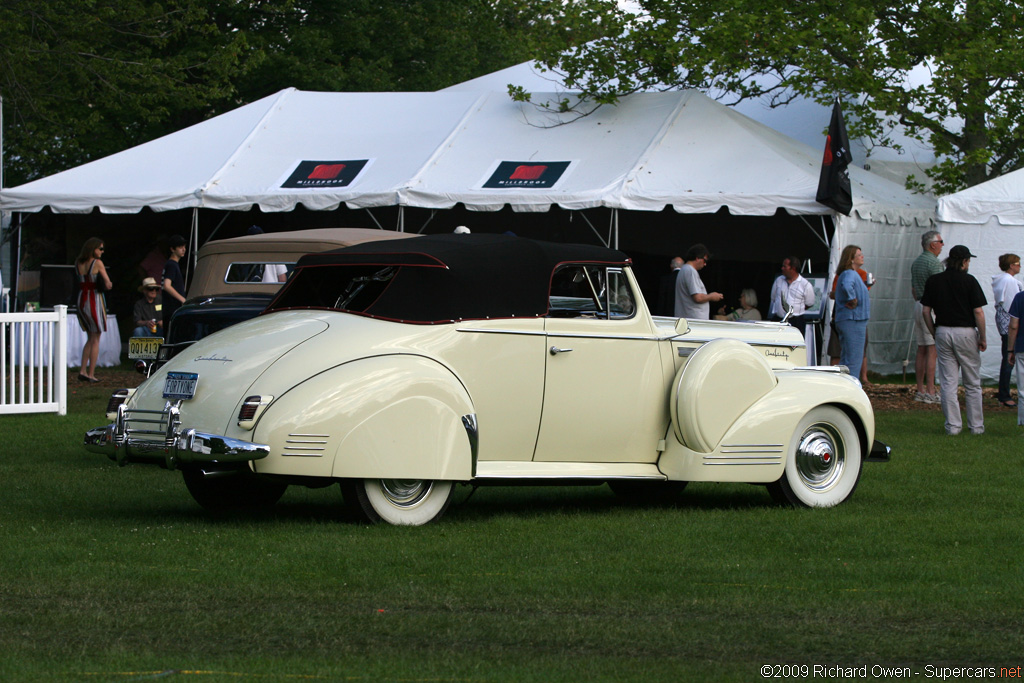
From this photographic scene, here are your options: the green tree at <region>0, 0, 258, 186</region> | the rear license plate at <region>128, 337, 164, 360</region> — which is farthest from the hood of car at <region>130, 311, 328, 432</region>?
the green tree at <region>0, 0, 258, 186</region>

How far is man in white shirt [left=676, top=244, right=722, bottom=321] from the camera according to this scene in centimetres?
1491

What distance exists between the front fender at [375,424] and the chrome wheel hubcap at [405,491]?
31 centimetres

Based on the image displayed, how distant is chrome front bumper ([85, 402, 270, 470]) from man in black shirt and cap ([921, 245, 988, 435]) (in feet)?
27.9

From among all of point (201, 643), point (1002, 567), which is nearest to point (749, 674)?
point (201, 643)

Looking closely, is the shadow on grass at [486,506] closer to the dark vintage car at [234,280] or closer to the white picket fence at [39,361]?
the dark vintage car at [234,280]

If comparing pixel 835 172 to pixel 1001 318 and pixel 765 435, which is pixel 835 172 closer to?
pixel 1001 318

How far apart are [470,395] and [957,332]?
23.9ft

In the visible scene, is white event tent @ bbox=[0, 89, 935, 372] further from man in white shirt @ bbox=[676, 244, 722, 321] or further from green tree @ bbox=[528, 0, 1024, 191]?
man in white shirt @ bbox=[676, 244, 722, 321]

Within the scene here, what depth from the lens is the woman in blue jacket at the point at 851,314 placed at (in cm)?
1516

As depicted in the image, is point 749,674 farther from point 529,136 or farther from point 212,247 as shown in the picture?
point 529,136

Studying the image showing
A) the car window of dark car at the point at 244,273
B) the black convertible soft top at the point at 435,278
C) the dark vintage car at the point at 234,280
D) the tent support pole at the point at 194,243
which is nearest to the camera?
the black convertible soft top at the point at 435,278

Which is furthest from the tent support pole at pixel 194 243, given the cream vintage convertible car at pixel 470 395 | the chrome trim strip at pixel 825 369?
the chrome trim strip at pixel 825 369

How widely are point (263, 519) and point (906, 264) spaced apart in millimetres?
14635

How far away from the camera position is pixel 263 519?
321 inches
